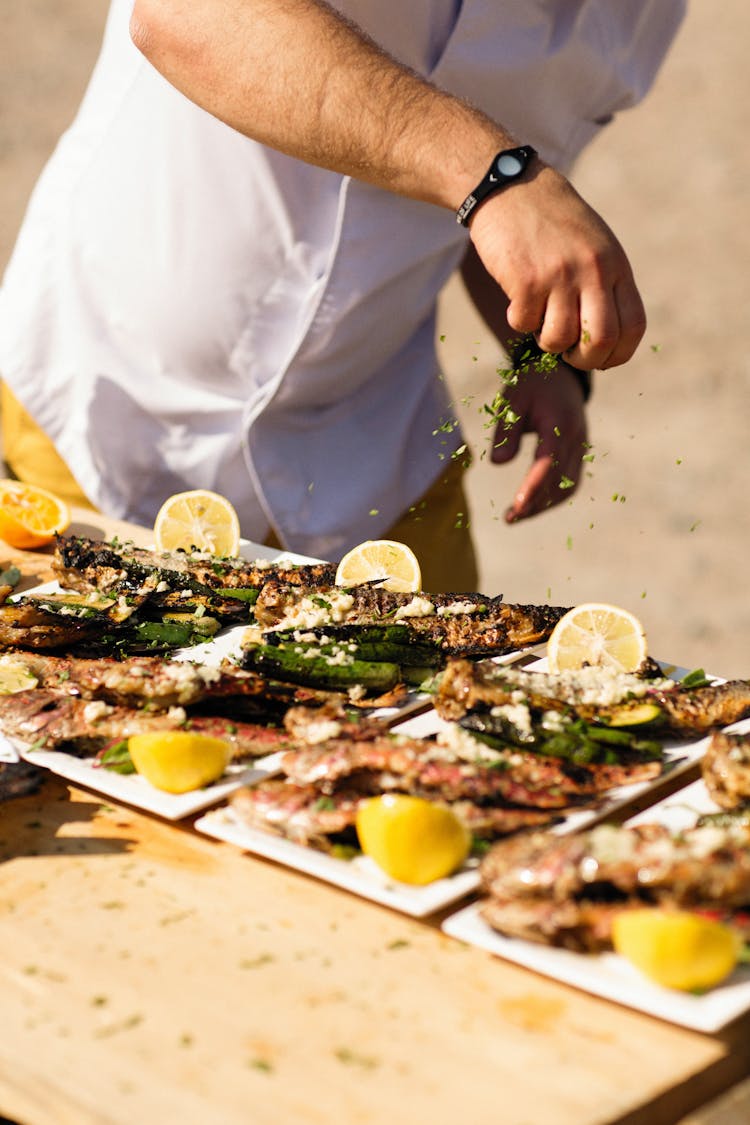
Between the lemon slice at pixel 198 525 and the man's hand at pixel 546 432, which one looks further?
the man's hand at pixel 546 432

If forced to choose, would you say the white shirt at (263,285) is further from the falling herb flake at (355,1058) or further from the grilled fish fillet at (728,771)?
the falling herb flake at (355,1058)

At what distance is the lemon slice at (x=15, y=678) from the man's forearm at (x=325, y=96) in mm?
1535

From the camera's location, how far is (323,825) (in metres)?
2.44

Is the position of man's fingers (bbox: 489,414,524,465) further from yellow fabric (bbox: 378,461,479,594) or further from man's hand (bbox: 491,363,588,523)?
yellow fabric (bbox: 378,461,479,594)

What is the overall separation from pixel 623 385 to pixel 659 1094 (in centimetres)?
1240

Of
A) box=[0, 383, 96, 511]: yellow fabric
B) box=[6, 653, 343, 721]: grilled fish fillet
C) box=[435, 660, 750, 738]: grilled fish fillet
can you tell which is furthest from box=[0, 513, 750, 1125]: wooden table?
box=[0, 383, 96, 511]: yellow fabric

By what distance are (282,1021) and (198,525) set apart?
2.43 meters

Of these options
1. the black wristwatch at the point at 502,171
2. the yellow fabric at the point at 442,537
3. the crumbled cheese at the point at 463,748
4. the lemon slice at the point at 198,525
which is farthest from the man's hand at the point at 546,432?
the crumbled cheese at the point at 463,748

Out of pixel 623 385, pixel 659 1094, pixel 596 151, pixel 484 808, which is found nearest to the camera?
pixel 659 1094

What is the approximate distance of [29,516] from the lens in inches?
178

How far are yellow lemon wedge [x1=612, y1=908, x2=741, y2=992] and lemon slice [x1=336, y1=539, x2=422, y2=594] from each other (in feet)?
6.14

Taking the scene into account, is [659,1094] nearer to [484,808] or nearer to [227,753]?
[484,808]

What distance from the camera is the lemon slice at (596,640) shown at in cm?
325

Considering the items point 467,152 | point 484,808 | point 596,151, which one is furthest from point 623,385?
point 484,808
